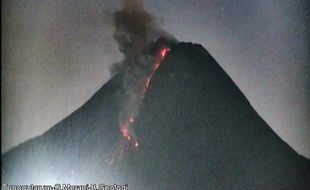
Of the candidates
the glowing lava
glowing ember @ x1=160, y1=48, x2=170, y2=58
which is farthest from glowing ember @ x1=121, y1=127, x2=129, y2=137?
glowing ember @ x1=160, y1=48, x2=170, y2=58

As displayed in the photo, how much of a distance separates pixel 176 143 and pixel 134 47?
43 cm

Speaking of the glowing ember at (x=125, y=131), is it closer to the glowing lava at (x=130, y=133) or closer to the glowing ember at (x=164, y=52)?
the glowing lava at (x=130, y=133)

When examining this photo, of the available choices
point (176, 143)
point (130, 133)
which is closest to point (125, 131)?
point (130, 133)

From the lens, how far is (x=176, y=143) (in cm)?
180

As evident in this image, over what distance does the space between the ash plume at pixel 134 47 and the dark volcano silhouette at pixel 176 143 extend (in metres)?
0.04

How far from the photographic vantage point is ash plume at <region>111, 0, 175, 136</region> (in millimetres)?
1793

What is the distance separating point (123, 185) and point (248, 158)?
527 mm

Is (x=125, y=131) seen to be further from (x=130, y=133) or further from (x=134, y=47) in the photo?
(x=134, y=47)

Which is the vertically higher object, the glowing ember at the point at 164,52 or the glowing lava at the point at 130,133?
the glowing ember at the point at 164,52

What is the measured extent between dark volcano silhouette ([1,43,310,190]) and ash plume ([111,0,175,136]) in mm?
38

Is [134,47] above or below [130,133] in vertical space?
above

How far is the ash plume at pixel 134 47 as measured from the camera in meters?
1.79

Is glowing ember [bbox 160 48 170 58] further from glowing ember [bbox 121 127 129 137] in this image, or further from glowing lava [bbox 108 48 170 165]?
glowing ember [bbox 121 127 129 137]

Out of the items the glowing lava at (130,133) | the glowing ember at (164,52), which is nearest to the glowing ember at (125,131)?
the glowing lava at (130,133)
